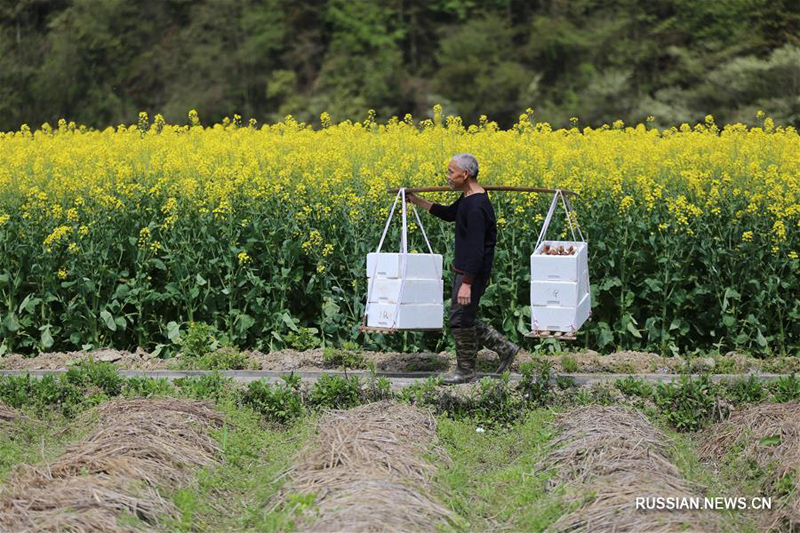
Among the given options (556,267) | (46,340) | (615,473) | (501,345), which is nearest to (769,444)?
(615,473)

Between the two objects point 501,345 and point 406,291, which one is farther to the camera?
point 501,345

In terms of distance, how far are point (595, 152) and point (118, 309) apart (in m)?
4.37

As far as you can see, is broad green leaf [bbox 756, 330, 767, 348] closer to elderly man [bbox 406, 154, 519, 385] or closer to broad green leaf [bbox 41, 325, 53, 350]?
elderly man [bbox 406, 154, 519, 385]

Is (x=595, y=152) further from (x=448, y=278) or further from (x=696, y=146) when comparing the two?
(x=448, y=278)

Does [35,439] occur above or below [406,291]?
below

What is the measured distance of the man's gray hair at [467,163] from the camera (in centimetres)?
780

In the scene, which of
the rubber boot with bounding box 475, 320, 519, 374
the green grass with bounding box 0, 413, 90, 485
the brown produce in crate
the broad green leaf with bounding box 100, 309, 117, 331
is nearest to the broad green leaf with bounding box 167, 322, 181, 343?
the broad green leaf with bounding box 100, 309, 117, 331

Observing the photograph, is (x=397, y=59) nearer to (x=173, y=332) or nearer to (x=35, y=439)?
(x=173, y=332)

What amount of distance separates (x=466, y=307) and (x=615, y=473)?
2.22m

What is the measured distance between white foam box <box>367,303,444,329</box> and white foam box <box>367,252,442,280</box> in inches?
7.9

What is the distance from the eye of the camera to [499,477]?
635 centimetres

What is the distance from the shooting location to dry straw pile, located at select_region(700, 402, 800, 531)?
562 centimetres

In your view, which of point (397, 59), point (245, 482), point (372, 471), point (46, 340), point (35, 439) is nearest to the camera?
point (372, 471)

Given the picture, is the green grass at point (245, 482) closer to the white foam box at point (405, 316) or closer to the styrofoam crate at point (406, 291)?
the white foam box at point (405, 316)
